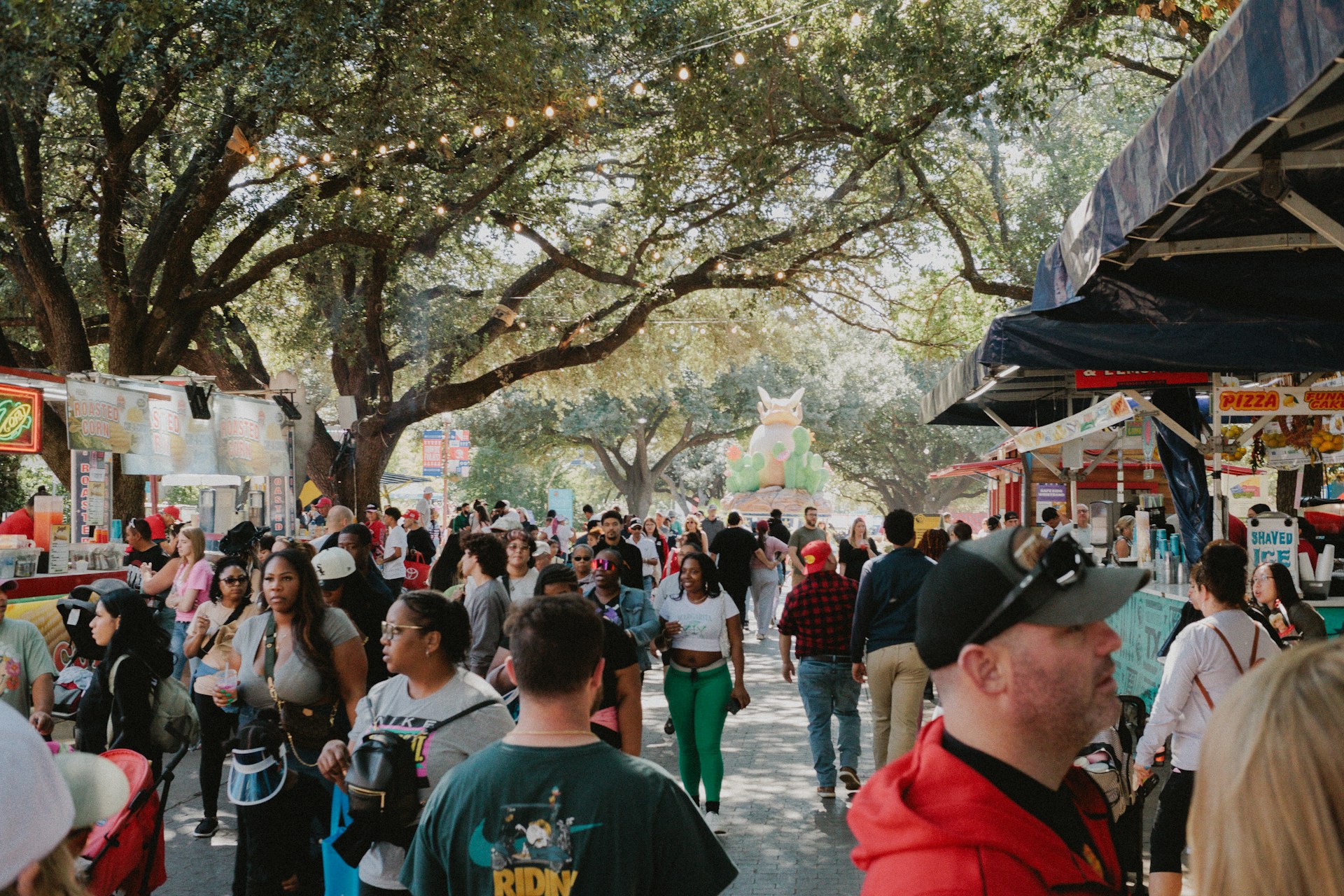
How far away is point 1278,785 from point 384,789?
111 inches

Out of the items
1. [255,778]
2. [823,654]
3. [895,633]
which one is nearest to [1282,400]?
[895,633]

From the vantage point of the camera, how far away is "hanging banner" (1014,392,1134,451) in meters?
8.88

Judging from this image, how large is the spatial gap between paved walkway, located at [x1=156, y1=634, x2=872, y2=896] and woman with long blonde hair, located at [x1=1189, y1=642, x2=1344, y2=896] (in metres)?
5.28

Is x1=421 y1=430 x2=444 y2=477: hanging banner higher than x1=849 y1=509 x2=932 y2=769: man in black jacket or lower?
higher

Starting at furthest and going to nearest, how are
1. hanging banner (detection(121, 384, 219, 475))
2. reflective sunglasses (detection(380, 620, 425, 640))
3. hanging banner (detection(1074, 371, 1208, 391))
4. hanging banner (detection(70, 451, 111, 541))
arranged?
hanging banner (detection(121, 384, 219, 475)) < hanging banner (detection(70, 451, 111, 541)) < hanging banner (detection(1074, 371, 1208, 391)) < reflective sunglasses (detection(380, 620, 425, 640))

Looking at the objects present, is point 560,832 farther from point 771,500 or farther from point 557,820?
point 771,500

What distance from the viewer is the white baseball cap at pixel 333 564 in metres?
6.87

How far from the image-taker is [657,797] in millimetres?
2939

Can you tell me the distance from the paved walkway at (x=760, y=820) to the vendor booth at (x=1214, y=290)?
113 inches

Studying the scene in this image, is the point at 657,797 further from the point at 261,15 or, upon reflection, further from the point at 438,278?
the point at 438,278

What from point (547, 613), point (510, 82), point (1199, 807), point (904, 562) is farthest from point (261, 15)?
point (1199, 807)

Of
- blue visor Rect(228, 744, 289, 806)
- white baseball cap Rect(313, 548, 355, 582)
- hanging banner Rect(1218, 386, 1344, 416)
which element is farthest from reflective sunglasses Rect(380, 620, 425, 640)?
hanging banner Rect(1218, 386, 1344, 416)

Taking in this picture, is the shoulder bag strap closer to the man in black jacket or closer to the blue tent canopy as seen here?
the blue tent canopy

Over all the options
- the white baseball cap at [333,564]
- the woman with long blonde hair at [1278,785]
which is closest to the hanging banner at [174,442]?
the white baseball cap at [333,564]
